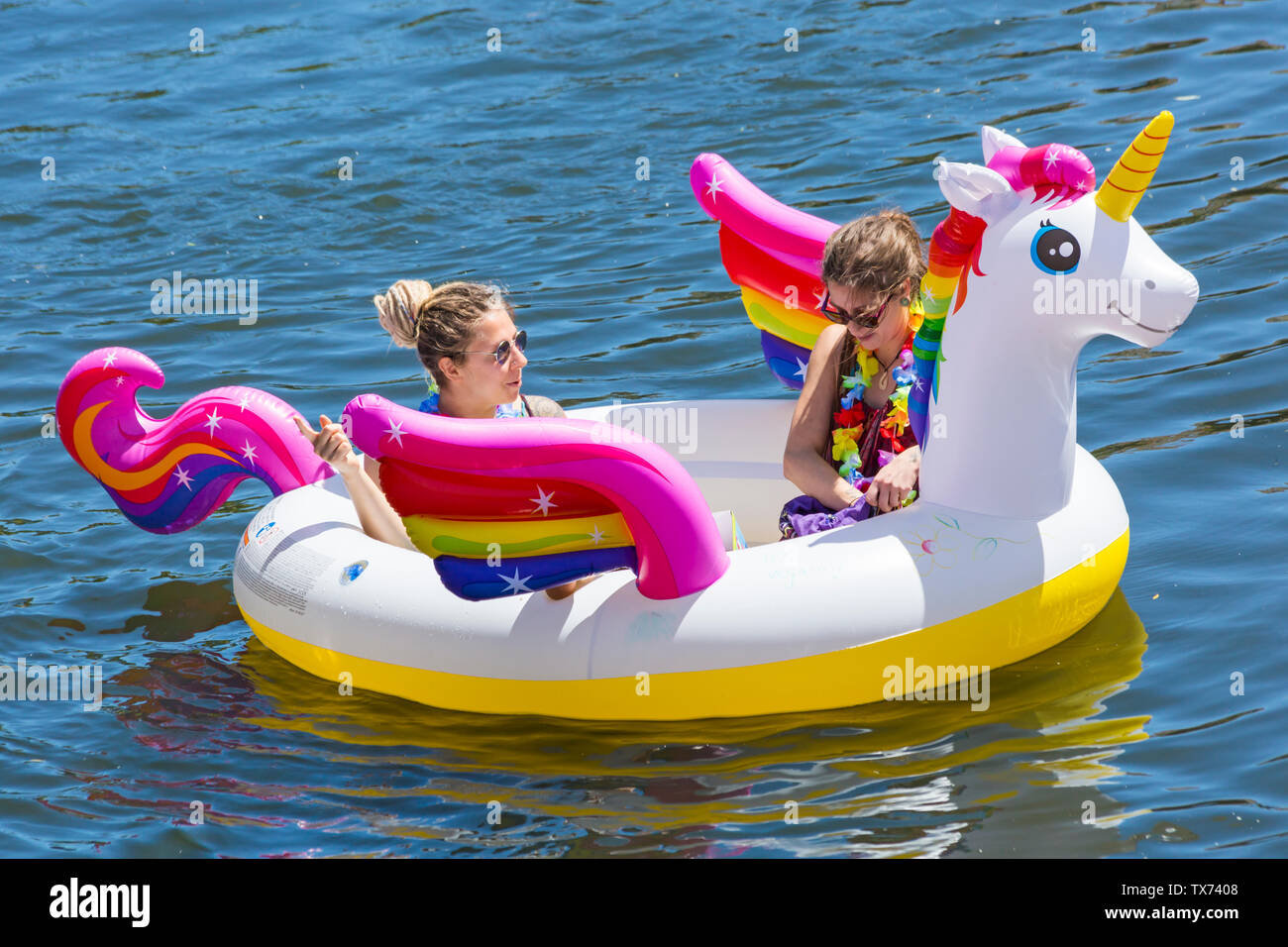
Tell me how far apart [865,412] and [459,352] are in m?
1.19

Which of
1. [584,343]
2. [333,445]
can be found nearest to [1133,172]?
[333,445]

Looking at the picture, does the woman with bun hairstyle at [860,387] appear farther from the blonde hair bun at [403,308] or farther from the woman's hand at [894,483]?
the blonde hair bun at [403,308]

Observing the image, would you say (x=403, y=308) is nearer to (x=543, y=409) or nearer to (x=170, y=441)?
(x=543, y=409)

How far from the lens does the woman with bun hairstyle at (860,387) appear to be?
4.10 metres

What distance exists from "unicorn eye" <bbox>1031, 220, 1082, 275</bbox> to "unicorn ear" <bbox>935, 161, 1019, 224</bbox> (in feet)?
0.41

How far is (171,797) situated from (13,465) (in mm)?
2726

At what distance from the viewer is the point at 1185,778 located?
145 inches

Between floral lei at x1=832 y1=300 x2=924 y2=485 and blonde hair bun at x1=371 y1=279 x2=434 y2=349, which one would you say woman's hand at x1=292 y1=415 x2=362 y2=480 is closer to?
blonde hair bun at x1=371 y1=279 x2=434 y2=349

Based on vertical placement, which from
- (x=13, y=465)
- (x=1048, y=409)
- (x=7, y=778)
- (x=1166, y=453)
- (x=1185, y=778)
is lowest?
(x=1185, y=778)

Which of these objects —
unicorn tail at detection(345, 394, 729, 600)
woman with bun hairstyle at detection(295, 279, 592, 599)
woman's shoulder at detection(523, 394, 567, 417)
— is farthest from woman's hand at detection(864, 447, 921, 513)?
woman's shoulder at detection(523, 394, 567, 417)

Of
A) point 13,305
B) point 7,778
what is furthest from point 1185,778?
point 13,305

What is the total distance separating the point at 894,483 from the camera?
165 inches

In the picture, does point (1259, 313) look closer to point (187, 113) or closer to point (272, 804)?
point (272, 804)
